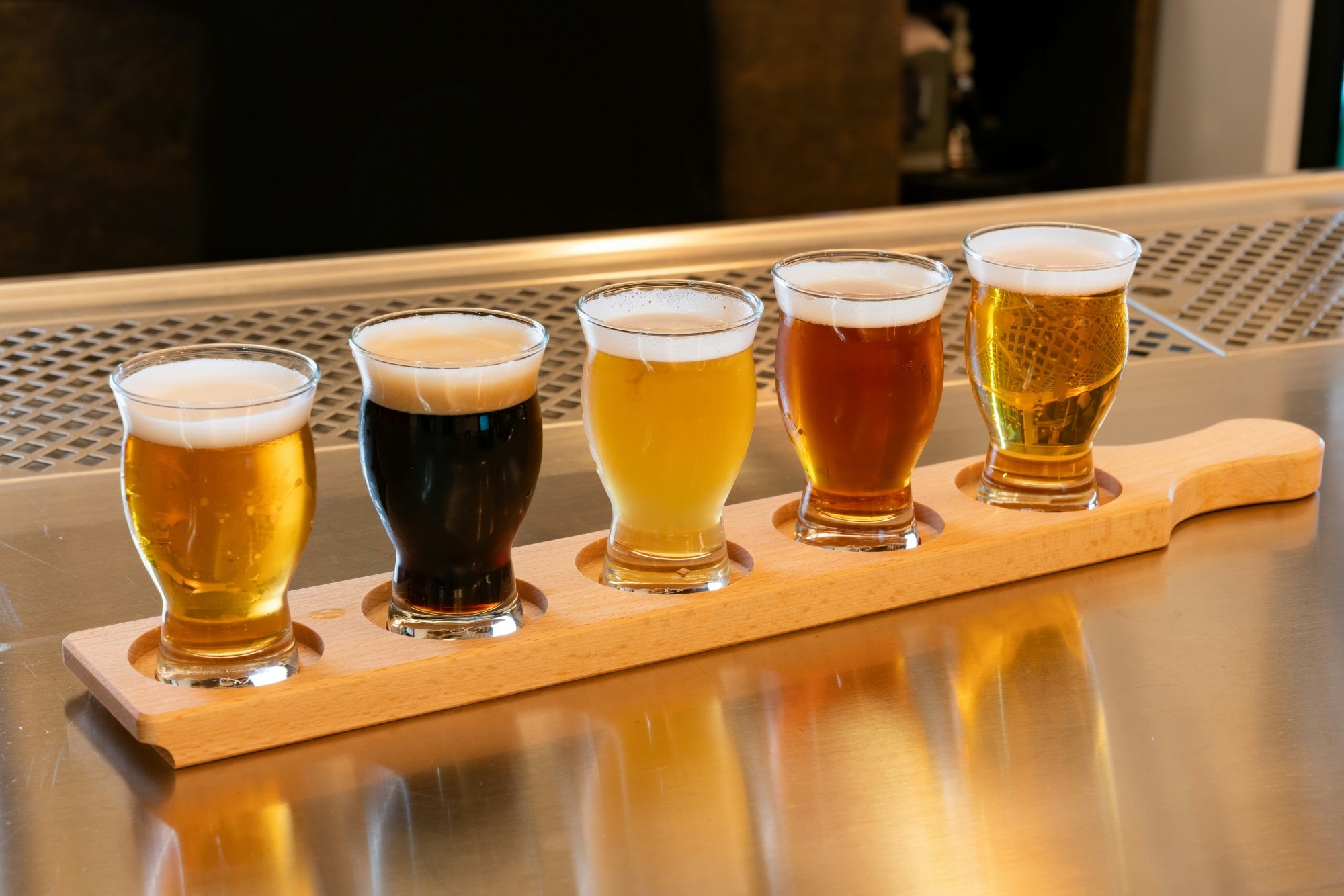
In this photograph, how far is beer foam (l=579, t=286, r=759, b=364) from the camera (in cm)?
82

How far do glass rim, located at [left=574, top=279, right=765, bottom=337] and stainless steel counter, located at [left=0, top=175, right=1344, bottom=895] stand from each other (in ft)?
0.61

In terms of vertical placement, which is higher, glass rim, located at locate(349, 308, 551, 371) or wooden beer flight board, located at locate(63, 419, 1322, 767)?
glass rim, located at locate(349, 308, 551, 371)

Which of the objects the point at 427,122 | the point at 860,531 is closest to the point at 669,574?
the point at 860,531

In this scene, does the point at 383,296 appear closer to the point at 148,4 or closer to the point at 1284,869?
the point at 1284,869

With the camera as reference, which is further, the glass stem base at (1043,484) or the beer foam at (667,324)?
the glass stem base at (1043,484)

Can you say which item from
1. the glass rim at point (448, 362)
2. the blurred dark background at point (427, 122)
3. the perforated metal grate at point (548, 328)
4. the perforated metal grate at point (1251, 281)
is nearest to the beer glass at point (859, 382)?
the glass rim at point (448, 362)

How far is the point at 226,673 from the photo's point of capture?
75 cm

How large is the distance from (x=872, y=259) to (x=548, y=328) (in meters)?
0.42

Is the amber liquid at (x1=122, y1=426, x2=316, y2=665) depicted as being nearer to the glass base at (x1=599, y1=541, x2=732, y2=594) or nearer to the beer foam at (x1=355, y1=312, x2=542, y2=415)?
the beer foam at (x1=355, y1=312, x2=542, y2=415)

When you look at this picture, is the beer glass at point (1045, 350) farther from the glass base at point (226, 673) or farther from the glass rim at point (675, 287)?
the glass base at point (226, 673)

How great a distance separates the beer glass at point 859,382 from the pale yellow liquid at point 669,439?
0.05m

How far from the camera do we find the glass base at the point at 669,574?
86cm

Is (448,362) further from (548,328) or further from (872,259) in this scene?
(548,328)

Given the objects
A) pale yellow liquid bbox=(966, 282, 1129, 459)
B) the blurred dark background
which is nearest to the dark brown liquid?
pale yellow liquid bbox=(966, 282, 1129, 459)
